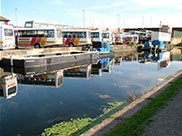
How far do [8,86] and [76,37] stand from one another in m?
22.1

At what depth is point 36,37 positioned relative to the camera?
28750 mm

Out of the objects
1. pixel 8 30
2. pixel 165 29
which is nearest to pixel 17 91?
pixel 8 30

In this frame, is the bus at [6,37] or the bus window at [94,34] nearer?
the bus at [6,37]

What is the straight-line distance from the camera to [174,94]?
29.1 feet

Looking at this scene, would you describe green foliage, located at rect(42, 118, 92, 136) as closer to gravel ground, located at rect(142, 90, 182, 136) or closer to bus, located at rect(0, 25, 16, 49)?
gravel ground, located at rect(142, 90, 182, 136)

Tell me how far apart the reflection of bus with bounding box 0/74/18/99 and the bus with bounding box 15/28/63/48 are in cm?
1363

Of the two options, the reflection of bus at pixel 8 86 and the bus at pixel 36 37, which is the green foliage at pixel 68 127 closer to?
the reflection of bus at pixel 8 86

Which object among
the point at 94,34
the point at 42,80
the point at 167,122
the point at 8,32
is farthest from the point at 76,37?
the point at 167,122

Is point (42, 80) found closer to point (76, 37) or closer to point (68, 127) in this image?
point (68, 127)

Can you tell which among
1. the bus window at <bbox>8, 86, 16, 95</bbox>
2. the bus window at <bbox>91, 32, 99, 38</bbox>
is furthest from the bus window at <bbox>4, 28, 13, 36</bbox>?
the bus window at <bbox>91, 32, 99, 38</bbox>

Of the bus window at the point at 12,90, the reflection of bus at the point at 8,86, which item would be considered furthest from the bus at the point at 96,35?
the bus window at the point at 12,90

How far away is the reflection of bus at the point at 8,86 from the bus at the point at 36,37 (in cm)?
1363

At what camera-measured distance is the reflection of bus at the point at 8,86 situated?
12031mm

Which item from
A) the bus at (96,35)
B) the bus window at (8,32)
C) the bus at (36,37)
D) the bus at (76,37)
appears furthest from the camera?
the bus at (96,35)
